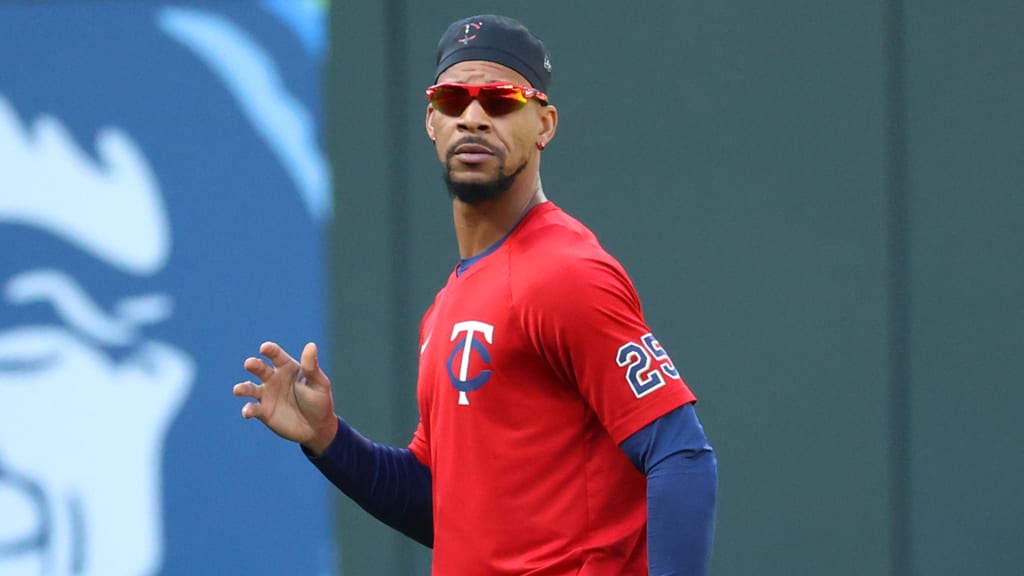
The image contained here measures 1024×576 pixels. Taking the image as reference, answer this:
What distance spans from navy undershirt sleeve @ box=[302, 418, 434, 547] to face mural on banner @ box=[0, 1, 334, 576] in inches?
87.0

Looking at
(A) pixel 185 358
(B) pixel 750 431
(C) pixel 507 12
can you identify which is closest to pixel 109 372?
(A) pixel 185 358

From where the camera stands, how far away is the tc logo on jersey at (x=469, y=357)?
2869 mm

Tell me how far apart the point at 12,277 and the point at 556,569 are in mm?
3645

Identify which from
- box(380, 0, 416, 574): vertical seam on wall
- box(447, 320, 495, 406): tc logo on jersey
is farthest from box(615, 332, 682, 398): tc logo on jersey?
box(380, 0, 416, 574): vertical seam on wall

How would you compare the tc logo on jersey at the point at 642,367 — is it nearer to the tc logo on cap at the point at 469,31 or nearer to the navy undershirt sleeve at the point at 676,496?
the navy undershirt sleeve at the point at 676,496

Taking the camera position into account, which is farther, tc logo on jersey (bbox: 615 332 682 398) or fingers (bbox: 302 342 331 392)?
fingers (bbox: 302 342 331 392)

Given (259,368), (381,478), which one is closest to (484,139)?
(259,368)

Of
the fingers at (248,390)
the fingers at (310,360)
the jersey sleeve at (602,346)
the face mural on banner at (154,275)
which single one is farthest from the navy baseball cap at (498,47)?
the face mural on banner at (154,275)

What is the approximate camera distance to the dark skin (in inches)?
119

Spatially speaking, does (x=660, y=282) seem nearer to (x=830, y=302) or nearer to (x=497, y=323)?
(x=830, y=302)

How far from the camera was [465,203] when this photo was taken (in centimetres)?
308

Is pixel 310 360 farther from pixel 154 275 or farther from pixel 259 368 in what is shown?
pixel 154 275

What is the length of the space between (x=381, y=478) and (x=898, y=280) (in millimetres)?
2360

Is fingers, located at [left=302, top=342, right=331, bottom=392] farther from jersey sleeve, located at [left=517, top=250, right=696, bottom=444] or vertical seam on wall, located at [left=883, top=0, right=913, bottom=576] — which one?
vertical seam on wall, located at [left=883, top=0, right=913, bottom=576]
